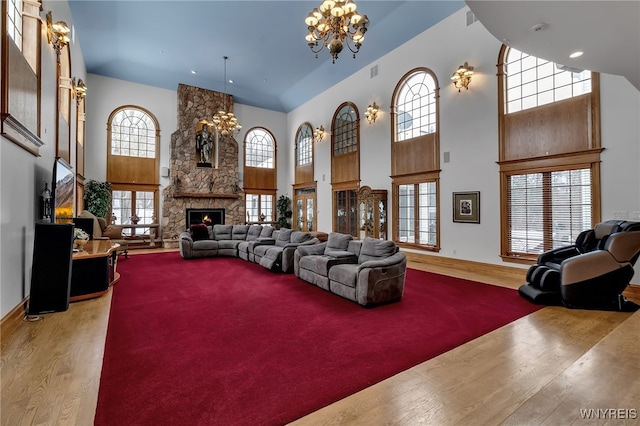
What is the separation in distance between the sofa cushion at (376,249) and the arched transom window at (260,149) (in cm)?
901

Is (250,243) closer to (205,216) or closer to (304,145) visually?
(205,216)

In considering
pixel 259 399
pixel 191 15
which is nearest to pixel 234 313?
pixel 259 399

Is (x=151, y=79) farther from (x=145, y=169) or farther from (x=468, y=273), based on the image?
(x=468, y=273)

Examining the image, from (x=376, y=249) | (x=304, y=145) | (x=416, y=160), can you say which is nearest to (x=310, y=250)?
(x=376, y=249)

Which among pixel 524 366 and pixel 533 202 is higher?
pixel 533 202

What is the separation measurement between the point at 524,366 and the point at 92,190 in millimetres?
11278

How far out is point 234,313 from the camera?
3.77 m

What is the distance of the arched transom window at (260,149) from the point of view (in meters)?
12.7

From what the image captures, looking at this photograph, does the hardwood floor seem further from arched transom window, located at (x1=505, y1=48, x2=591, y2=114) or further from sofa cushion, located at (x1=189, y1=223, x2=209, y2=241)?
sofa cushion, located at (x1=189, y1=223, x2=209, y2=241)

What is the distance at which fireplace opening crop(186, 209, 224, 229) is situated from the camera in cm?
1107

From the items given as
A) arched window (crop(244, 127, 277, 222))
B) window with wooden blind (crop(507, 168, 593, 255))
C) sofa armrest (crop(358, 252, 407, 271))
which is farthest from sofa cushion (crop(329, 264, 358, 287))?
arched window (crop(244, 127, 277, 222))

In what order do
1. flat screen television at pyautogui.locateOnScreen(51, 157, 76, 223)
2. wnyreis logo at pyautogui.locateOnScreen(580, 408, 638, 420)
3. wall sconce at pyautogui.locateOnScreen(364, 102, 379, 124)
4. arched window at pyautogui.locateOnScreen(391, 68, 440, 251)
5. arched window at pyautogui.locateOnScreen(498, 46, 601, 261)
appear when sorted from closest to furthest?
wnyreis logo at pyautogui.locateOnScreen(580, 408, 638, 420) < flat screen television at pyautogui.locateOnScreen(51, 157, 76, 223) < arched window at pyautogui.locateOnScreen(498, 46, 601, 261) < arched window at pyautogui.locateOnScreen(391, 68, 440, 251) < wall sconce at pyautogui.locateOnScreen(364, 102, 379, 124)

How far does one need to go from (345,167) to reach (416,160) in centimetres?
289

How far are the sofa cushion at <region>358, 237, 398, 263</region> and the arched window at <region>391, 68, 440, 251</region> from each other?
10.5 feet
